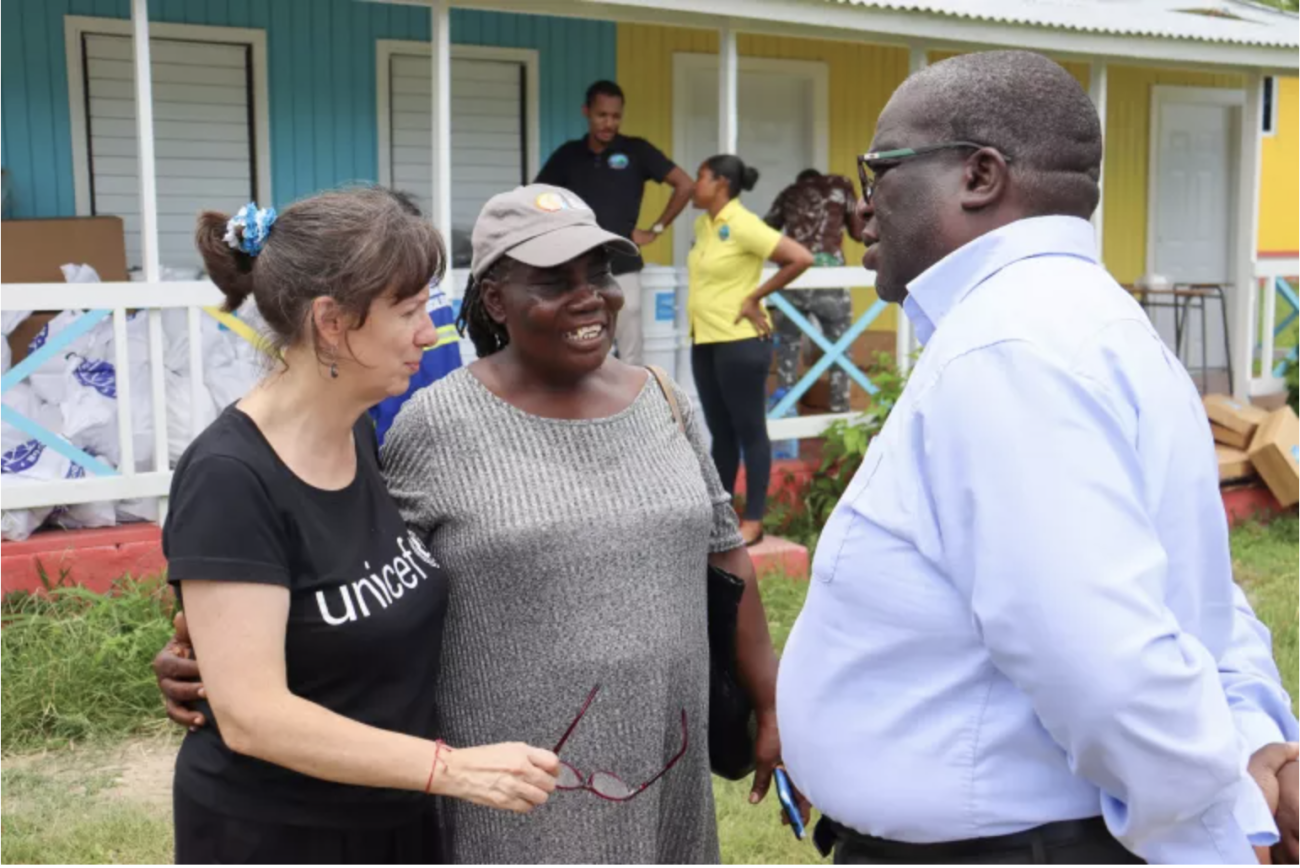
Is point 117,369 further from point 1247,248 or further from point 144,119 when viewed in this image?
point 1247,248

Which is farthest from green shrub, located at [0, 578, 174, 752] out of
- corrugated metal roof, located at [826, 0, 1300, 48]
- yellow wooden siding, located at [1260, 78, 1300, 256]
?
yellow wooden siding, located at [1260, 78, 1300, 256]

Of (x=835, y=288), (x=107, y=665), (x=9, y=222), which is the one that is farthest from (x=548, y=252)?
(x=835, y=288)

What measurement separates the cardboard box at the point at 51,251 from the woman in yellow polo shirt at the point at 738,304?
2989mm

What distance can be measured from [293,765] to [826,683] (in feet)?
2.58

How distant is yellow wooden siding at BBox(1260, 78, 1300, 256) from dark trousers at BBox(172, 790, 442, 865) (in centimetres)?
1453

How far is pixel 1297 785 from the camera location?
1782mm

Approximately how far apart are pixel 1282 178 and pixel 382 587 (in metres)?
14.9

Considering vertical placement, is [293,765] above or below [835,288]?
below

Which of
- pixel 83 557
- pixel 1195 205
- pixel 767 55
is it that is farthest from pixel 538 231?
pixel 1195 205

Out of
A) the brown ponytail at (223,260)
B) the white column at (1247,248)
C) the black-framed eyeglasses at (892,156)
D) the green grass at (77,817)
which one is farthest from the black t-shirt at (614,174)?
the black-framed eyeglasses at (892,156)

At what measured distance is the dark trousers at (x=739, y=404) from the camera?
7.00 metres

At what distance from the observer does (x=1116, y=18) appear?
922cm

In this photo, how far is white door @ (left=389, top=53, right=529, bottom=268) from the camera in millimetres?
8992

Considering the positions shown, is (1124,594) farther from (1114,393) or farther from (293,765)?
(293,765)
